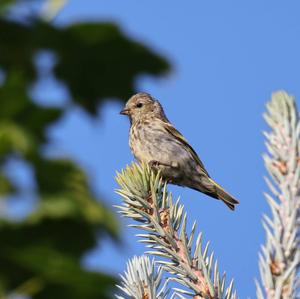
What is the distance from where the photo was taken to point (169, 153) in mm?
5070

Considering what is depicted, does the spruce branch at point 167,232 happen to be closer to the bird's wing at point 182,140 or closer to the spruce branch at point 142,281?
the spruce branch at point 142,281

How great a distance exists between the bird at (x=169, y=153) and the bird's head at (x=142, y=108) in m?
0.01

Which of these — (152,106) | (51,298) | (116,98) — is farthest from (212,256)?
(116,98)

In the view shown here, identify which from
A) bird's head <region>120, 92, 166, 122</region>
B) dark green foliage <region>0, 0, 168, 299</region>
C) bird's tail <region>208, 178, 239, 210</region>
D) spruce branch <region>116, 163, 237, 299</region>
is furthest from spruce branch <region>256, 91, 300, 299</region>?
dark green foliage <region>0, 0, 168, 299</region>

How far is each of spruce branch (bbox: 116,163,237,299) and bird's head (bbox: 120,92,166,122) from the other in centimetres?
322

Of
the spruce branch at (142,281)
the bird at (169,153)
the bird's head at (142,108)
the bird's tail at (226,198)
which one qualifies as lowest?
the spruce branch at (142,281)

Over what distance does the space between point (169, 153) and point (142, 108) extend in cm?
76

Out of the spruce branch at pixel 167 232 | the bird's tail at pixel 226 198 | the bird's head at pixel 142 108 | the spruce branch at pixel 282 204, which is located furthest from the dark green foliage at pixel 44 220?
the spruce branch at pixel 282 204

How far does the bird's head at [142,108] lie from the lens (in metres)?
5.68

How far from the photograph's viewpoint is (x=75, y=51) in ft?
40.7

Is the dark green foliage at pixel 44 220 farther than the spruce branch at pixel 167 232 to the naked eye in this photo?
Yes

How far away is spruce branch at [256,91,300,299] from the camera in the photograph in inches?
62.9

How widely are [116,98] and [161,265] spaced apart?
1071 cm

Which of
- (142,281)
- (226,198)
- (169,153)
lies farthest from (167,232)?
(169,153)
